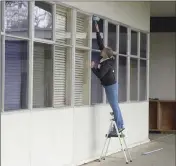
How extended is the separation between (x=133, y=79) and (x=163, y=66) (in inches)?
183

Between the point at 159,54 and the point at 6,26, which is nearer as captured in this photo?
the point at 6,26

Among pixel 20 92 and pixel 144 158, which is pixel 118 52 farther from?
pixel 20 92

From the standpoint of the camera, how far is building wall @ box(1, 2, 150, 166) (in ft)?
22.8

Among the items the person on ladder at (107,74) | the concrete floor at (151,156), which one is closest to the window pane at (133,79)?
the concrete floor at (151,156)

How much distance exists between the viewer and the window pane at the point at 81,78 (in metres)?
9.16

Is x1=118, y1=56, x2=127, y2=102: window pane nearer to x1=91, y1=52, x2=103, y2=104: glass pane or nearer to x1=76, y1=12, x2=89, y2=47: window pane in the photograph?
x1=91, y1=52, x2=103, y2=104: glass pane

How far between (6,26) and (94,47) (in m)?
3.15

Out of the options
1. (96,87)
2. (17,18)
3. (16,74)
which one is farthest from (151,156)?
(17,18)

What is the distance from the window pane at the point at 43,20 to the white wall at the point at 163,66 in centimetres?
919

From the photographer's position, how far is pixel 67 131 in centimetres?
852

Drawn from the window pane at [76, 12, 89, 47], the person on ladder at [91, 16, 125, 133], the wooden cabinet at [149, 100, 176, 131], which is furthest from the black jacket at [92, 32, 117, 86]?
the wooden cabinet at [149, 100, 176, 131]

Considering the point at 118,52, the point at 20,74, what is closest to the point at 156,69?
the point at 118,52

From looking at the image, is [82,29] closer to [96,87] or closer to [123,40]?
[96,87]

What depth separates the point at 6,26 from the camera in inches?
→ 273
